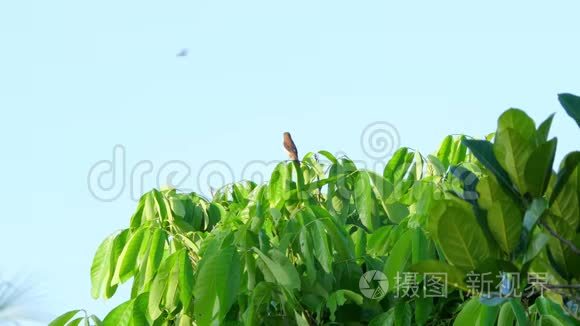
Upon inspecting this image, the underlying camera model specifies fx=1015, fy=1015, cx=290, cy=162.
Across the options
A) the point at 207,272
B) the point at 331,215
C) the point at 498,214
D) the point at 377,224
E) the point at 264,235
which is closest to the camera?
the point at 498,214

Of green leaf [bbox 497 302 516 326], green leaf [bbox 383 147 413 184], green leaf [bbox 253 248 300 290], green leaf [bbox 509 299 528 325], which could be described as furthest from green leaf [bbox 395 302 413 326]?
green leaf [bbox 383 147 413 184]

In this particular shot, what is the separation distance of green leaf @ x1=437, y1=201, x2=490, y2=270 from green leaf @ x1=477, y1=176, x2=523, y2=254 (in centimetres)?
4

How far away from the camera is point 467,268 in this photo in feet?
7.80

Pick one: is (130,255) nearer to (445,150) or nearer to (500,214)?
(445,150)

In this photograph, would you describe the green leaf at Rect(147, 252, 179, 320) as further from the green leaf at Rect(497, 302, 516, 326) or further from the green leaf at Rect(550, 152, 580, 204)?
the green leaf at Rect(550, 152, 580, 204)

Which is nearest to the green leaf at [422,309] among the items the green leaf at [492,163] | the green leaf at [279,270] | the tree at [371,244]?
the tree at [371,244]

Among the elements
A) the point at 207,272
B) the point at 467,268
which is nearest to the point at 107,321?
the point at 207,272

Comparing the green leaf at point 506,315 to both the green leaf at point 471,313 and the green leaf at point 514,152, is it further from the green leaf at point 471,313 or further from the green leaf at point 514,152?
the green leaf at point 514,152

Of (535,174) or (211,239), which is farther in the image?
(211,239)

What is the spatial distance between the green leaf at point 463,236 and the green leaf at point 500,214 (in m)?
0.04

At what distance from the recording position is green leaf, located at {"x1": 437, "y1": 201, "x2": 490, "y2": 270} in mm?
2330

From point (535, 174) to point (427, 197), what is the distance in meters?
1.84

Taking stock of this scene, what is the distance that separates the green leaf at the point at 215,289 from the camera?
12.2ft

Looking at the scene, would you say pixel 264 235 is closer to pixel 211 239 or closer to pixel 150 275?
pixel 211 239
